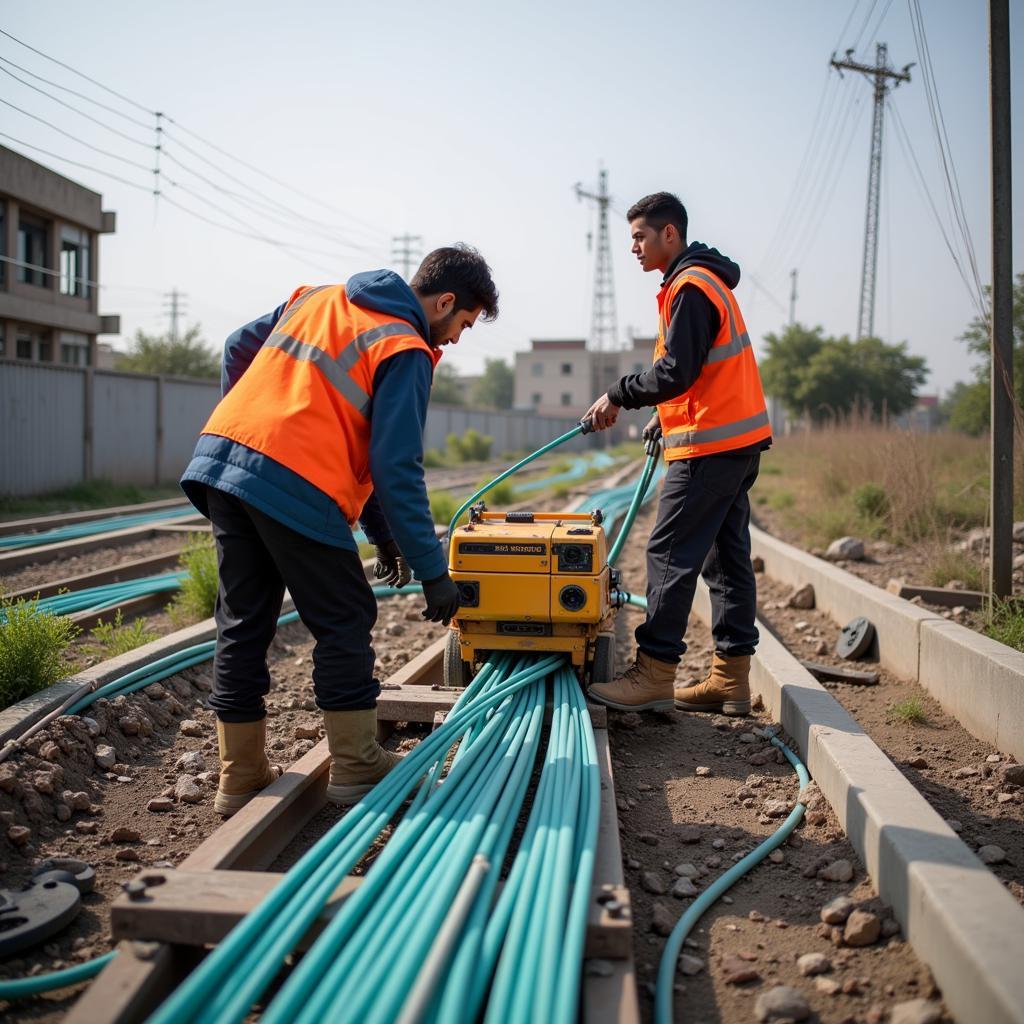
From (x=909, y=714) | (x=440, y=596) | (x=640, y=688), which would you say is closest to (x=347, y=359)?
(x=440, y=596)

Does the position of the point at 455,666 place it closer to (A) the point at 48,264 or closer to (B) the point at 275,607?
(B) the point at 275,607

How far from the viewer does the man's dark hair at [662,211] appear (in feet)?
13.8

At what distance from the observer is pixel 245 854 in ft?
8.87

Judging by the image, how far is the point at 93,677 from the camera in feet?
13.3

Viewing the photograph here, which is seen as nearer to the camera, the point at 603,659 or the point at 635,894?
the point at 635,894

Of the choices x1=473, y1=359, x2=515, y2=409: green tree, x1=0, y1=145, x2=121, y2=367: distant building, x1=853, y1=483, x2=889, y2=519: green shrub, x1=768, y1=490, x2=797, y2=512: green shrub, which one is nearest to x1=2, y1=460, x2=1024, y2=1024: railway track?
x1=853, y1=483, x2=889, y2=519: green shrub

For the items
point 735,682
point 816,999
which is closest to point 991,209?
point 735,682

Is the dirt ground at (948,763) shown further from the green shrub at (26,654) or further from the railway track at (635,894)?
the green shrub at (26,654)

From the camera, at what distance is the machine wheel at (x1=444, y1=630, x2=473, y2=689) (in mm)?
4250

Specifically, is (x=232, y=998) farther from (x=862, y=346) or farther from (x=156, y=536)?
(x=862, y=346)

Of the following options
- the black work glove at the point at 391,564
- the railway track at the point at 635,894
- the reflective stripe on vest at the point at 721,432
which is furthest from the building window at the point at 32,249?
the railway track at the point at 635,894

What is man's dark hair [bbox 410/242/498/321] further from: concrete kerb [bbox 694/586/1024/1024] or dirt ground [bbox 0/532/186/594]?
dirt ground [bbox 0/532/186/594]

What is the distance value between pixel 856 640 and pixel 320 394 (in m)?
3.86

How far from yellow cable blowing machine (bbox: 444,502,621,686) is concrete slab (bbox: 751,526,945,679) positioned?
1.84 metres
